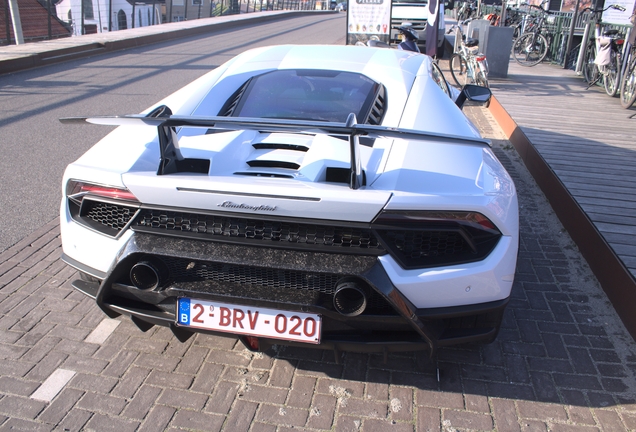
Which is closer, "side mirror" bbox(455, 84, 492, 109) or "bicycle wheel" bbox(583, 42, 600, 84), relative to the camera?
"side mirror" bbox(455, 84, 492, 109)

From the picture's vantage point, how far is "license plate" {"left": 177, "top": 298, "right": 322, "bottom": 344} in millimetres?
2219

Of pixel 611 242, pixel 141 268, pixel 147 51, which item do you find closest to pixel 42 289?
pixel 141 268

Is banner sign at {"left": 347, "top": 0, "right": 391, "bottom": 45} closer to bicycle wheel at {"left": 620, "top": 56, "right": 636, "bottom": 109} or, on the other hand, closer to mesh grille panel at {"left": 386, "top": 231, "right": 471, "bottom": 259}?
bicycle wheel at {"left": 620, "top": 56, "right": 636, "bottom": 109}

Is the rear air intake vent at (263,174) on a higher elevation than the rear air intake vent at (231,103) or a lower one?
lower

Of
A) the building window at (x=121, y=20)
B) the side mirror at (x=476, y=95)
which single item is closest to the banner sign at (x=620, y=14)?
the side mirror at (x=476, y=95)

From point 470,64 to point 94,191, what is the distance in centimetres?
904

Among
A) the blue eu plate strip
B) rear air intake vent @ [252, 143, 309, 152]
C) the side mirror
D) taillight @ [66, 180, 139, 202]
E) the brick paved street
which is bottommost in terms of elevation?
the brick paved street

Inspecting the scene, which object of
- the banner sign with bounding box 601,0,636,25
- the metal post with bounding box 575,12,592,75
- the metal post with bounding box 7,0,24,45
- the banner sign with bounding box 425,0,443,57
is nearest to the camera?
the banner sign with bounding box 601,0,636,25

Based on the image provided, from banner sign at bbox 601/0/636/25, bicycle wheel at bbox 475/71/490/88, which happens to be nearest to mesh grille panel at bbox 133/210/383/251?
bicycle wheel at bbox 475/71/490/88

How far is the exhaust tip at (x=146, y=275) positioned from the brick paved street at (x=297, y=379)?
1.86ft

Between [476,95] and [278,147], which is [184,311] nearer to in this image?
[278,147]

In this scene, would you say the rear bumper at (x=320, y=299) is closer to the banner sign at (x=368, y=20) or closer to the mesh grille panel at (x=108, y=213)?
the mesh grille panel at (x=108, y=213)

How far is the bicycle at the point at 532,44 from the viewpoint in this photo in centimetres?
1234

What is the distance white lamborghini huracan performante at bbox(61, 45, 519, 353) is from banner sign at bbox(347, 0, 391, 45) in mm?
11076
